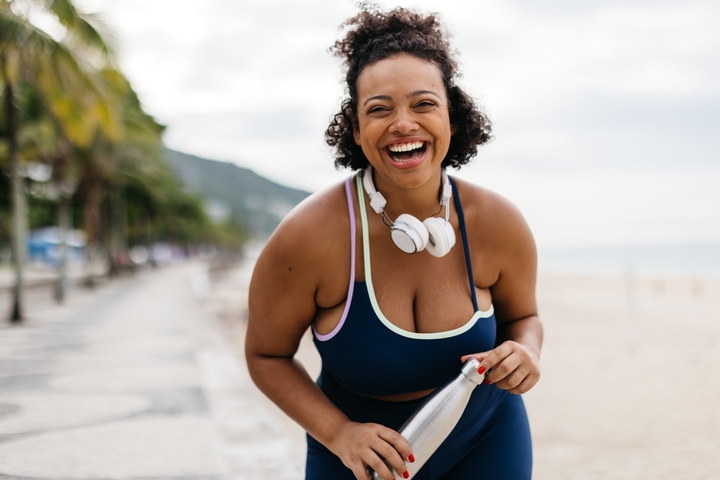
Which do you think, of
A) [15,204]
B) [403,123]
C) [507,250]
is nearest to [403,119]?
[403,123]

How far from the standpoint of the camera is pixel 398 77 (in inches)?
64.8

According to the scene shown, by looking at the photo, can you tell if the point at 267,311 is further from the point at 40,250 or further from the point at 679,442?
the point at 40,250

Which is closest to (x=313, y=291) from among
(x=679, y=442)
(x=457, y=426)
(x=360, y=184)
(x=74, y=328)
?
(x=360, y=184)

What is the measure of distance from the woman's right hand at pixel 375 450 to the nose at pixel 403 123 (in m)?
0.73

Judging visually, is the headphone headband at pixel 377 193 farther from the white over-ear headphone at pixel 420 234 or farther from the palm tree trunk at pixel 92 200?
the palm tree trunk at pixel 92 200

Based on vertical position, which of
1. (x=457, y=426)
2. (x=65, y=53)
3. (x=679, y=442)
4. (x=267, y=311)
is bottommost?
(x=679, y=442)

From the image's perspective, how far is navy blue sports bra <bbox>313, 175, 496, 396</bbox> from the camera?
1.63 metres

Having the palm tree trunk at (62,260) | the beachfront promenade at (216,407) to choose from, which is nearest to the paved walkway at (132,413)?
the beachfront promenade at (216,407)

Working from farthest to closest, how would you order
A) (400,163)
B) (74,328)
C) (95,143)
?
(95,143) < (74,328) < (400,163)

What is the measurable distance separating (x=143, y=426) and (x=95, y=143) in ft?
65.6

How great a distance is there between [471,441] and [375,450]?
15.5 inches

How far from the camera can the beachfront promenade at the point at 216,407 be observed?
338 cm

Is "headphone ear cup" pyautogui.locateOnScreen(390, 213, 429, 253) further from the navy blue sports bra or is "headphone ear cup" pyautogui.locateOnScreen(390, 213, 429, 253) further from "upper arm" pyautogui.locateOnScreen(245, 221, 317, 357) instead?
"upper arm" pyautogui.locateOnScreen(245, 221, 317, 357)

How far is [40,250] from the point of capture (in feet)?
161
